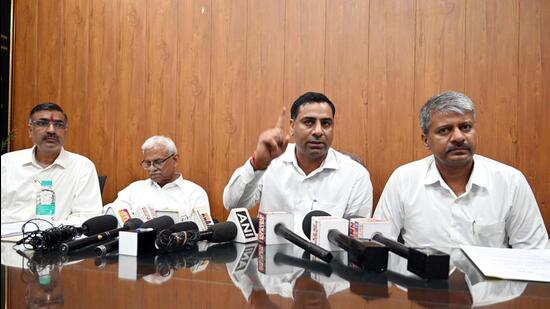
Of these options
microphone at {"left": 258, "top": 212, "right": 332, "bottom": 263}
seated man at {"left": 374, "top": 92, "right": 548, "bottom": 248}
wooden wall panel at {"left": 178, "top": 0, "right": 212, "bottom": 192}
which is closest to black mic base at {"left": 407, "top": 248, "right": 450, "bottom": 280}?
microphone at {"left": 258, "top": 212, "right": 332, "bottom": 263}

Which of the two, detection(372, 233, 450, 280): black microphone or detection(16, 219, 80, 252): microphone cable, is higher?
detection(372, 233, 450, 280): black microphone

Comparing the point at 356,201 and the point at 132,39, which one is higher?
the point at 132,39

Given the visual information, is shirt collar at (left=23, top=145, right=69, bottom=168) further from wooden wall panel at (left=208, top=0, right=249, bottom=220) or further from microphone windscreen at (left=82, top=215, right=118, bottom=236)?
microphone windscreen at (left=82, top=215, right=118, bottom=236)

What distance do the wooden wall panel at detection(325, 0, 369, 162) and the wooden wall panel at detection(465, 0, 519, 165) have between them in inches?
28.8

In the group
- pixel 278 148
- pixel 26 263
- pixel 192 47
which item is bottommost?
pixel 26 263

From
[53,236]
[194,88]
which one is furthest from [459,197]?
[194,88]

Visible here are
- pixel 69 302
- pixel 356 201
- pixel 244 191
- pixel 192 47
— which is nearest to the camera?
pixel 69 302

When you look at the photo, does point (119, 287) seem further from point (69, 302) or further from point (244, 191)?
point (244, 191)

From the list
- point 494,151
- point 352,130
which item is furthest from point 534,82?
point 352,130

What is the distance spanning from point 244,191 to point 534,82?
7.29 feet

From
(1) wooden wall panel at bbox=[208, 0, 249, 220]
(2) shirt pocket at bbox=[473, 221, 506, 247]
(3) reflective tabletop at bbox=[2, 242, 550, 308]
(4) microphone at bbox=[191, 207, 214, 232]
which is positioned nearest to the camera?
(3) reflective tabletop at bbox=[2, 242, 550, 308]

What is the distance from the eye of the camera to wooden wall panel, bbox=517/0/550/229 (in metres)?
3.18

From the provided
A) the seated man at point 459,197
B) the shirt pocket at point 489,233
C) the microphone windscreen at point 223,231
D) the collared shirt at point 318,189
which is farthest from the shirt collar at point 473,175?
the microphone windscreen at point 223,231

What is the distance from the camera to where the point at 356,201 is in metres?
2.59
